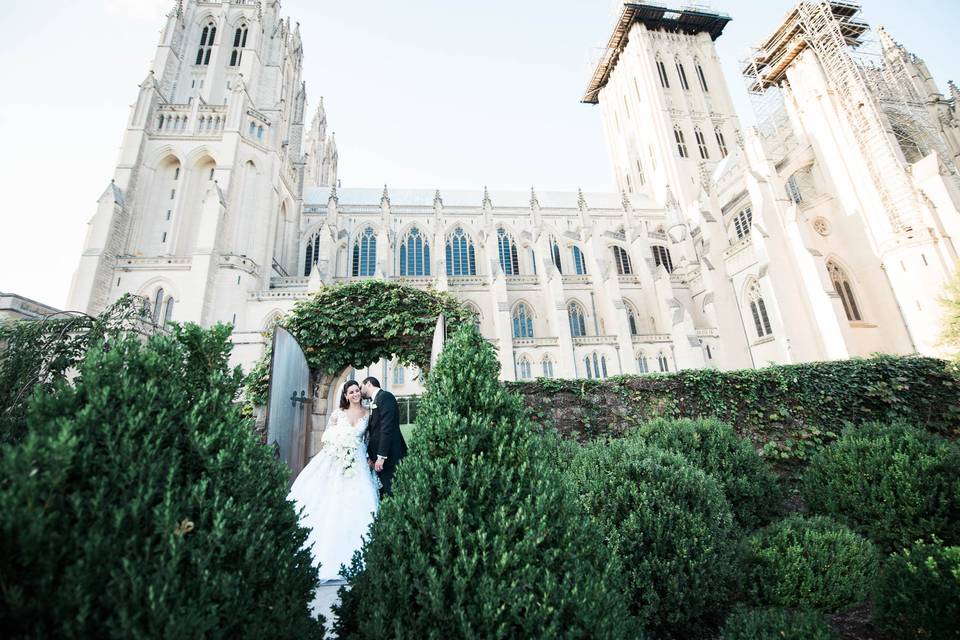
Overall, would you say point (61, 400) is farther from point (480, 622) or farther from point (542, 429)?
point (542, 429)

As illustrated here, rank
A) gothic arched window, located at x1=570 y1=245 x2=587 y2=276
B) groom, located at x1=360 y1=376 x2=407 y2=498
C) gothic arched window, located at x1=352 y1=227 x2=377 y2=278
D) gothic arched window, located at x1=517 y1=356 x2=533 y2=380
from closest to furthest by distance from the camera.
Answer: groom, located at x1=360 y1=376 x2=407 y2=498 < gothic arched window, located at x1=517 y1=356 x2=533 y2=380 < gothic arched window, located at x1=352 y1=227 x2=377 y2=278 < gothic arched window, located at x1=570 y1=245 x2=587 y2=276

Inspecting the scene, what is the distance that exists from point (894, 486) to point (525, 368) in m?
18.9

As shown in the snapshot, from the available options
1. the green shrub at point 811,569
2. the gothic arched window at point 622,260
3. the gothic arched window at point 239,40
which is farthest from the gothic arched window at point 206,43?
the green shrub at point 811,569

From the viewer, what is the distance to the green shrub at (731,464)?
5.46 meters

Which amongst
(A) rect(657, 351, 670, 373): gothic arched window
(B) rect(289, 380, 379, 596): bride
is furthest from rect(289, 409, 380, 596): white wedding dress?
(A) rect(657, 351, 670, 373): gothic arched window

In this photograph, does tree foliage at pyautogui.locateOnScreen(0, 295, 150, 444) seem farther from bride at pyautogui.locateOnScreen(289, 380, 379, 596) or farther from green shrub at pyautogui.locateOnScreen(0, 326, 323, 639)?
bride at pyautogui.locateOnScreen(289, 380, 379, 596)

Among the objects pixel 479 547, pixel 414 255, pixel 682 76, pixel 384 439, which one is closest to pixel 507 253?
pixel 414 255

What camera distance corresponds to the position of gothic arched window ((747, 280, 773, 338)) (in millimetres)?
21109

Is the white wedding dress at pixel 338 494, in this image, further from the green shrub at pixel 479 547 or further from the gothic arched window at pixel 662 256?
the gothic arched window at pixel 662 256

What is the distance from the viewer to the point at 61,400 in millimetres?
1901

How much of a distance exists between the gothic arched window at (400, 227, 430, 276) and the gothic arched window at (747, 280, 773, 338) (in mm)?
20238

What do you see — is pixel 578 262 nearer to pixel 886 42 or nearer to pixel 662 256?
pixel 662 256

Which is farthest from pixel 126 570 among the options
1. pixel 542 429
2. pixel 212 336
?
pixel 542 429

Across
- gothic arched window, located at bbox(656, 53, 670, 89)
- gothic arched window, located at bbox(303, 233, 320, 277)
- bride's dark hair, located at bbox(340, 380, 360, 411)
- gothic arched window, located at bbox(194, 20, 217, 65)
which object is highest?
gothic arched window, located at bbox(656, 53, 670, 89)
